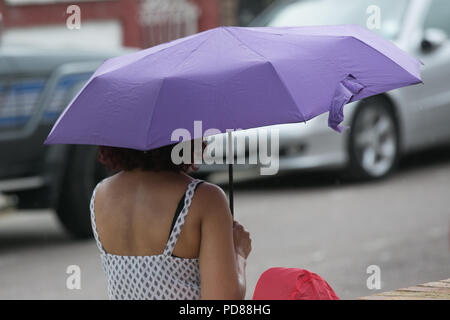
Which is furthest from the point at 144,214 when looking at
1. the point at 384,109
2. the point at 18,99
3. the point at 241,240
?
the point at 384,109

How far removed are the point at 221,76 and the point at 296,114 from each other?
23 centimetres

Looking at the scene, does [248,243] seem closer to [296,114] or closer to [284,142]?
[296,114]

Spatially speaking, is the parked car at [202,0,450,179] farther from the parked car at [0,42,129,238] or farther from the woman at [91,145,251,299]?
the woman at [91,145,251,299]

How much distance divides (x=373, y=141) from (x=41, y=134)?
3.78m

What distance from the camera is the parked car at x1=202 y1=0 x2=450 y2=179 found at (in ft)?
30.2

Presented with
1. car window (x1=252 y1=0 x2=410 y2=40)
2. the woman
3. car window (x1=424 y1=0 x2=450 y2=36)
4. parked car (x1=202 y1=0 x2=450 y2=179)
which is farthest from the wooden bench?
car window (x1=424 y1=0 x2=450 y2=36)

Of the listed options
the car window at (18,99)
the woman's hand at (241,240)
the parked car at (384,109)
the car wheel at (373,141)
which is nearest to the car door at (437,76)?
the parked car at (384,109)

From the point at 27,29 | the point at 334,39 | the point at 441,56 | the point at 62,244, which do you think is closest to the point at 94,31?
the point at 27,29

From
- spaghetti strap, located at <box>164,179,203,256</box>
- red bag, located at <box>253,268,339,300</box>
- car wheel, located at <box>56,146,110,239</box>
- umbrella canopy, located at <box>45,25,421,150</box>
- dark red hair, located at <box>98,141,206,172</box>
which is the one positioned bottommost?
car wheel, located at <box>56,146,110,239</box>

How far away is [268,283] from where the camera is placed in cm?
262

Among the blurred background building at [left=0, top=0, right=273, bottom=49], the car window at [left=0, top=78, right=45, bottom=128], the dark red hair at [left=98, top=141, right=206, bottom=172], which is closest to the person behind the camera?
the dark red hair at [left=98, top=141, right=206, bottom=172]

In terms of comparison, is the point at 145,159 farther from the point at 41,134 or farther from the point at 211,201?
the point at 41,134

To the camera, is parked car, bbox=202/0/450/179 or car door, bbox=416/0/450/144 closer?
parked car, bbox=202/0/450/179

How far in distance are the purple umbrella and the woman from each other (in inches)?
5.0
